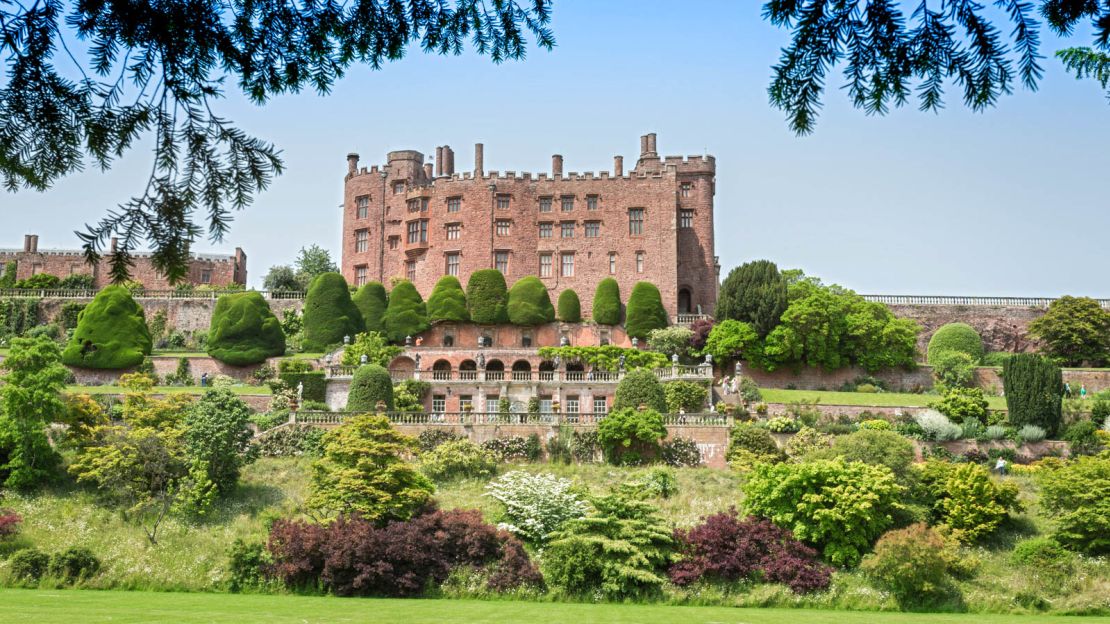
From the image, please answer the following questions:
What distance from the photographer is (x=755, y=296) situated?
2048 inches

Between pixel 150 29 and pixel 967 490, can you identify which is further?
pixel 967 490

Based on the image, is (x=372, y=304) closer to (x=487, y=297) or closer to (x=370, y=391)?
(x=487, y=297)

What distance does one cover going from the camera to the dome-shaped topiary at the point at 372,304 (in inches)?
2200

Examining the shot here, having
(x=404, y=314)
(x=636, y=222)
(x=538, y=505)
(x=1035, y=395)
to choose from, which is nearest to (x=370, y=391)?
(x=538, y=505)

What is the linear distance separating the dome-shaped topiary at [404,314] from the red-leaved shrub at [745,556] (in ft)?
95.6

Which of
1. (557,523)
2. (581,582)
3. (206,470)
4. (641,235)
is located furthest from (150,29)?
(641,235)

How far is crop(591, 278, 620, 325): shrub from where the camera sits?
56531 millimetres

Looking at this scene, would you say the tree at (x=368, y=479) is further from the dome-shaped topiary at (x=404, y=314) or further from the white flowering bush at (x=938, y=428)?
the dome-shaped topiary at (x=404, y=314)

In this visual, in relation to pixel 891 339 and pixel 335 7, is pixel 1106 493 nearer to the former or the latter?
pixel 891 339

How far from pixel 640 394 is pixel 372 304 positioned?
2198 cm

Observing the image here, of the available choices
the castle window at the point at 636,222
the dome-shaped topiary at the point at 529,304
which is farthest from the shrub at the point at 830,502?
the castle window at the point at 636,222

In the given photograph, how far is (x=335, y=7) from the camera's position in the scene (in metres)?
5.31

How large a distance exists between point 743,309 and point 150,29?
48938 millimetres

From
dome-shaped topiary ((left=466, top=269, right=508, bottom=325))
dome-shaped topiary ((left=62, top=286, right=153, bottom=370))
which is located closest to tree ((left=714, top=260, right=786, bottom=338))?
dome-shaped topiary ((left=466, top=269, right=508, bottom=325))
